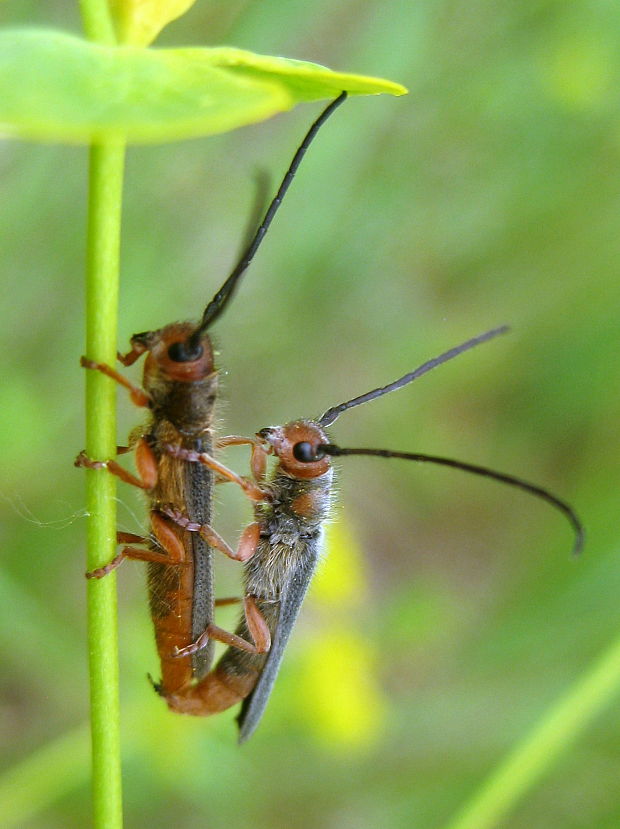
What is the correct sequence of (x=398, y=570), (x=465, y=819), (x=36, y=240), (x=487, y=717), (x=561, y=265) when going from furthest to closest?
(x=398, y=570)
(x=561, y=265)
(x=487, y=717)
(x=36, y=240)
(x=465, y=819)

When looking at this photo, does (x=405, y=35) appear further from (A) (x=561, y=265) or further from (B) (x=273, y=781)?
(B) (x=273, y=781)

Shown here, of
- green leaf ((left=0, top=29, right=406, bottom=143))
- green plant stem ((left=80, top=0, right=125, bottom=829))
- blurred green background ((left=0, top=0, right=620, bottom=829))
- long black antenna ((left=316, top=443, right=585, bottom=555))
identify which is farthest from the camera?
blurred green background ((left=0, top=0, right=620, bottom=829))

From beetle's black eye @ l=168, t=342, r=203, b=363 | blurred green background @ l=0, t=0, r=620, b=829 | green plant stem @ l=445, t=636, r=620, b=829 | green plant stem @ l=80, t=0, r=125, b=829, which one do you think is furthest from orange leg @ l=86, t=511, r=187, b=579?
blurred green background @ l=0, t=0, r=620, b=829

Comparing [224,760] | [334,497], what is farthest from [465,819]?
[224,760]

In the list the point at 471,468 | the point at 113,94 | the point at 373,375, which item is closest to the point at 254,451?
the point at 471,468

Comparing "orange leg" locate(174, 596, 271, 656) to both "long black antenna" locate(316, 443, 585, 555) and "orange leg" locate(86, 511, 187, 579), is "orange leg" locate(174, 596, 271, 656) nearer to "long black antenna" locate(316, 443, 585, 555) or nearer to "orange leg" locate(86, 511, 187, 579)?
"orange leg" locate(86, 511, 187, 579)

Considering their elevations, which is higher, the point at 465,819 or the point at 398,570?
the point at 398,570
